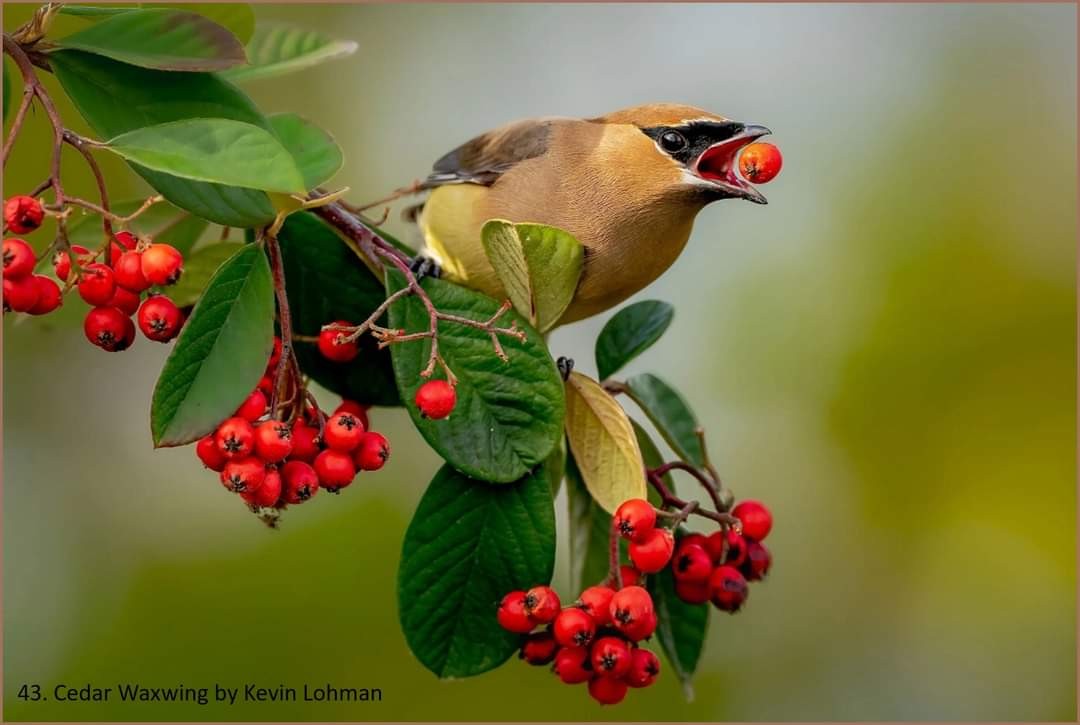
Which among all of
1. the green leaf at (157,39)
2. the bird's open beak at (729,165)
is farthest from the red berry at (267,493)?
the bird's open beak at (729,165)

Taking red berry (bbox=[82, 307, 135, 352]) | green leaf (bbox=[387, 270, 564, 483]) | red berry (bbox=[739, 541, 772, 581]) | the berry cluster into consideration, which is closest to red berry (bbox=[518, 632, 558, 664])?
the berry cluster

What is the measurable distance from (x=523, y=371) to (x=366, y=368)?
0.42 m

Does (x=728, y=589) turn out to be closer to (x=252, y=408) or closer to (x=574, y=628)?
(x=574, y=628)

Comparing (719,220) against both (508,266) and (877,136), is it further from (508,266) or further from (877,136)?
(508,266)

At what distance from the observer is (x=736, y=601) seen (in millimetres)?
2953

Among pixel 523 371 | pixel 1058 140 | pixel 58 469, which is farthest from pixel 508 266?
pixel 1058 140

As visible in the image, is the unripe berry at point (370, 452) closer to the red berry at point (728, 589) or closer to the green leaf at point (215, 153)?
the green leaf at point (215, 153)

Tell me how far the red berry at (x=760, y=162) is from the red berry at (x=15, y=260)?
5.65 ft

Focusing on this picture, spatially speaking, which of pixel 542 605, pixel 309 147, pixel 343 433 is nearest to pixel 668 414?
pixel 542 605

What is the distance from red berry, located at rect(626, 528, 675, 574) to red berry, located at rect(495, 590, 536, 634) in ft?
0.89

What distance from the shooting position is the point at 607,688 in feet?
9.39

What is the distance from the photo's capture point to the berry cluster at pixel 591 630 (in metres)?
2.71

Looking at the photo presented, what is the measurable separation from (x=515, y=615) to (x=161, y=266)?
107cm

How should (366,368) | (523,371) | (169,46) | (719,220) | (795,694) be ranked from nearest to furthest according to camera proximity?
(169,46)
(523,371)
(366,368)
(795,694)
(719,220)
